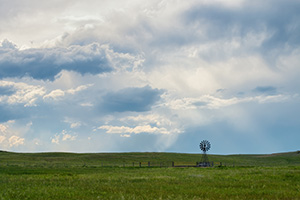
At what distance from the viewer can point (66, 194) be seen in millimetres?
18391

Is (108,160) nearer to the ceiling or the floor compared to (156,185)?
nearer to the ceiling

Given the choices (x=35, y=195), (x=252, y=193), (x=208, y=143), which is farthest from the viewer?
(x=208, y=143)

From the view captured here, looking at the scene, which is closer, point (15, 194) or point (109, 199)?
point (109, 199)

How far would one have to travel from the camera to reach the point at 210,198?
55.0 feet

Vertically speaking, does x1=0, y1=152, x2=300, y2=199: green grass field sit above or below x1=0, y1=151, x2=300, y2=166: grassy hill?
below

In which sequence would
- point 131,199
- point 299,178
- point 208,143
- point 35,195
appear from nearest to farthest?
1. point 131,199
2. point 35,195
3. point 299,178
4. point 208,143

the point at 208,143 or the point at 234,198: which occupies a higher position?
the point at 208,143

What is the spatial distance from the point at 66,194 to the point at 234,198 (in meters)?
9.08

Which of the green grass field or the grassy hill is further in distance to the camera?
the grassy hill

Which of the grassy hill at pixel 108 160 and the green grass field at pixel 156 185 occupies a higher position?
the grassy hill at pixel 108 160

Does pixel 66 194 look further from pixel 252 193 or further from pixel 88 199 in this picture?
pixel 252 193

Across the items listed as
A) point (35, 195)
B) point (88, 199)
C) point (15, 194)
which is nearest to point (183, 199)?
point (88, 199)

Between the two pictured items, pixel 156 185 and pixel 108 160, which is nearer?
pixel 156 185

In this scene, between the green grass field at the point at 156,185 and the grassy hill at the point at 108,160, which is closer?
the green grass field at the point at 156,185
